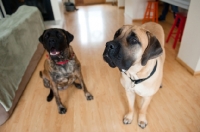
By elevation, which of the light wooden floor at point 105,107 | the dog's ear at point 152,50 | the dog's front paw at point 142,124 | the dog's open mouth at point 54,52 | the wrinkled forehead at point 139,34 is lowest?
the light wooden floor at point 105,107

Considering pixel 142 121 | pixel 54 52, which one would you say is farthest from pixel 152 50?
pixel 54 52

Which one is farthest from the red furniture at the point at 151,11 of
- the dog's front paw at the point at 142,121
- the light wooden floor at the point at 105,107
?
the dog's front paw at the point at 142,121

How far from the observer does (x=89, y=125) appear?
59.4 inches

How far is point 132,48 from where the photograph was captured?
0.96 meters

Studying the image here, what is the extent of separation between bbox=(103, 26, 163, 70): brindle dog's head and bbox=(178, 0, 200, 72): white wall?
132cm

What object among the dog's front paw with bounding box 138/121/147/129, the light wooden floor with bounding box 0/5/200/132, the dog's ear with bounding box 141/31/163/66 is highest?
the dog's ear with bounding box 141/31/163/66

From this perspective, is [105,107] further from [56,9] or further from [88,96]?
[56,9]

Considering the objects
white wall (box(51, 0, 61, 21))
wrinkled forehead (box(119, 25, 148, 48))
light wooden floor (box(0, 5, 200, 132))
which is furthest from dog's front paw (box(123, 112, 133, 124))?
white wall (box(51, 0, 61, 21))

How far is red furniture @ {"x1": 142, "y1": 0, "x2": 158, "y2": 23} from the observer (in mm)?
3832

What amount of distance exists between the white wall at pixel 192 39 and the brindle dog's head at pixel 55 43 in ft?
5.38

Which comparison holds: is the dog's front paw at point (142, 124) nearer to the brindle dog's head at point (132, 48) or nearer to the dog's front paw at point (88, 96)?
the dog's front paw at point (88, 96)

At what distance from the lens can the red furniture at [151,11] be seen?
3.83m

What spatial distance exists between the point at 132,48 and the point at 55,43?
2.52 feet

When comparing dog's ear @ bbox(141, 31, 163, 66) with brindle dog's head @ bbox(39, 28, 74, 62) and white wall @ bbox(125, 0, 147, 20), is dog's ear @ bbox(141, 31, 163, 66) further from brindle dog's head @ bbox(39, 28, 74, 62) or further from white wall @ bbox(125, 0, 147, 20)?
white wall @ bbox(125, 0, 147, 20)
